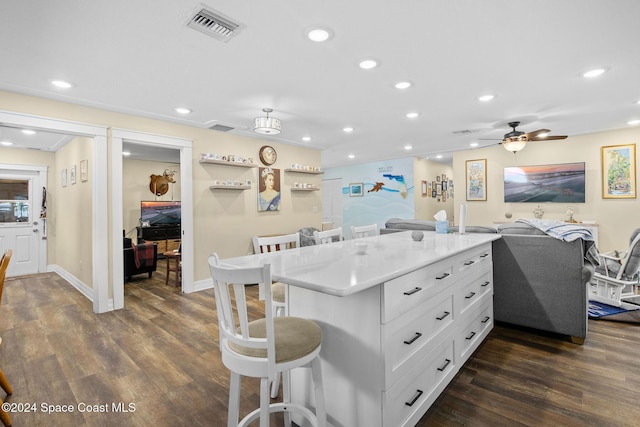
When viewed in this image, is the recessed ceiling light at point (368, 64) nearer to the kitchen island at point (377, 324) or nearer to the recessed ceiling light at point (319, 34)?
the recessed ceiling light at point (319, 34)

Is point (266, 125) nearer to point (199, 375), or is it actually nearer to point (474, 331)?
point (199, 375)

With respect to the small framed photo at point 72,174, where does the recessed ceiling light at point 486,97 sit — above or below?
above

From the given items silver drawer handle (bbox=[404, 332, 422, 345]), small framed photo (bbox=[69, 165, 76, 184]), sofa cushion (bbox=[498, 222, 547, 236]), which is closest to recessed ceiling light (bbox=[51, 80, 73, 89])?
small framed photo (bbox=[69, 165, 76, 184])

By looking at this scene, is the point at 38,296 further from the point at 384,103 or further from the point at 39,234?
the point at 384,103

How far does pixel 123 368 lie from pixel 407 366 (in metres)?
2.17

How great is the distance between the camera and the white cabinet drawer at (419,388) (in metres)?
1.44

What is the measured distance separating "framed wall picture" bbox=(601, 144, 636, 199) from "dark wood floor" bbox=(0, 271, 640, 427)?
323 centimetres

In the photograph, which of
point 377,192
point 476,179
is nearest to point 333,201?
point 377,192

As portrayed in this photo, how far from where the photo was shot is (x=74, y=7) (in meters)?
1.89

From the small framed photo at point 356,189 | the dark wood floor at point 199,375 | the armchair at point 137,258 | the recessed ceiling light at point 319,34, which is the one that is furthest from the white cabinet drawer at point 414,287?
the small framed photo at point 356,189

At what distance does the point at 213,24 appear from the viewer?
2.09 metres

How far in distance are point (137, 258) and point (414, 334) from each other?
16.8ft

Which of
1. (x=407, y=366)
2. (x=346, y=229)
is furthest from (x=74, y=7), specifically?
(x=346, y=229)

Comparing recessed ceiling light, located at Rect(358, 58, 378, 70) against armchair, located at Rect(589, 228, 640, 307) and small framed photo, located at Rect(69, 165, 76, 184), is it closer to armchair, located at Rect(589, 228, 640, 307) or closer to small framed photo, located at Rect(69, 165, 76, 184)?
armchair, located at Rect(589, 228, 640, 307)
